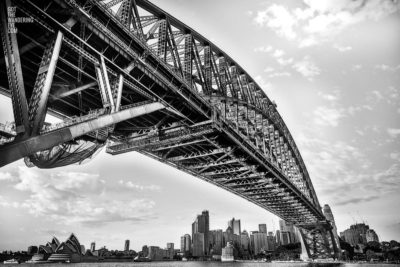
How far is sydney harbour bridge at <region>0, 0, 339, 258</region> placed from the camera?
826 cm

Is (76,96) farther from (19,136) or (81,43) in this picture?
(19,136)

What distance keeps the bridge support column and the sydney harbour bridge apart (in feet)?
165

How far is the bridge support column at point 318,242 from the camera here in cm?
7350

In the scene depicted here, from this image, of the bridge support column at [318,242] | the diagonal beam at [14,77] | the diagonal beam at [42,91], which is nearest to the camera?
the diagonal beam at [14,77]

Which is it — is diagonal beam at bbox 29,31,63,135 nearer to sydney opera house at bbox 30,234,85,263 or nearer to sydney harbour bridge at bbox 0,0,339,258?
sydney harbour bridge at bbox 0,0,339,258

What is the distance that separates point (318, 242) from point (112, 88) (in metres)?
83.6

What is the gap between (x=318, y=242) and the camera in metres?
77.6

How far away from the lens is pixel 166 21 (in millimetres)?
17375

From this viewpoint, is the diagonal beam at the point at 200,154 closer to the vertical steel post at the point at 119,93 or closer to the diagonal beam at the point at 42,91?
the vertical steel post at the point at 119,93

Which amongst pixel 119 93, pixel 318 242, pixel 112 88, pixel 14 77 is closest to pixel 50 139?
pixel 14 77

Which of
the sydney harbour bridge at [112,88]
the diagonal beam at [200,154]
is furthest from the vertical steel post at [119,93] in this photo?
the diagonal beam at [200,154]

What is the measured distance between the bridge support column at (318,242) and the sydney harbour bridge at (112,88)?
50.4m

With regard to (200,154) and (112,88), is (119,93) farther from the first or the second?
(200,154)

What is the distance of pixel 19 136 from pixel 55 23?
16.4ft
